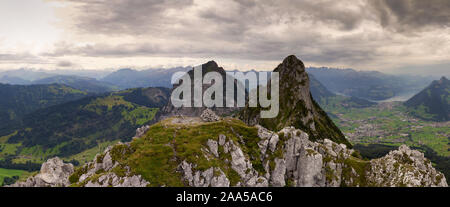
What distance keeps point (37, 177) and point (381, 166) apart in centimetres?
15999

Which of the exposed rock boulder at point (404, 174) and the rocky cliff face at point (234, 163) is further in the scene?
the exposed rock boulder at point (404, 174)

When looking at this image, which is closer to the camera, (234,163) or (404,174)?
(234,163)

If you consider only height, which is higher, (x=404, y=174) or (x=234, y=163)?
(x=234, y=163)

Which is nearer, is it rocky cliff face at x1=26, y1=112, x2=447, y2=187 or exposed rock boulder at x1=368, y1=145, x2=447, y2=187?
rocky cliff face at x1=26, y1=112, x2=447, y2=187
